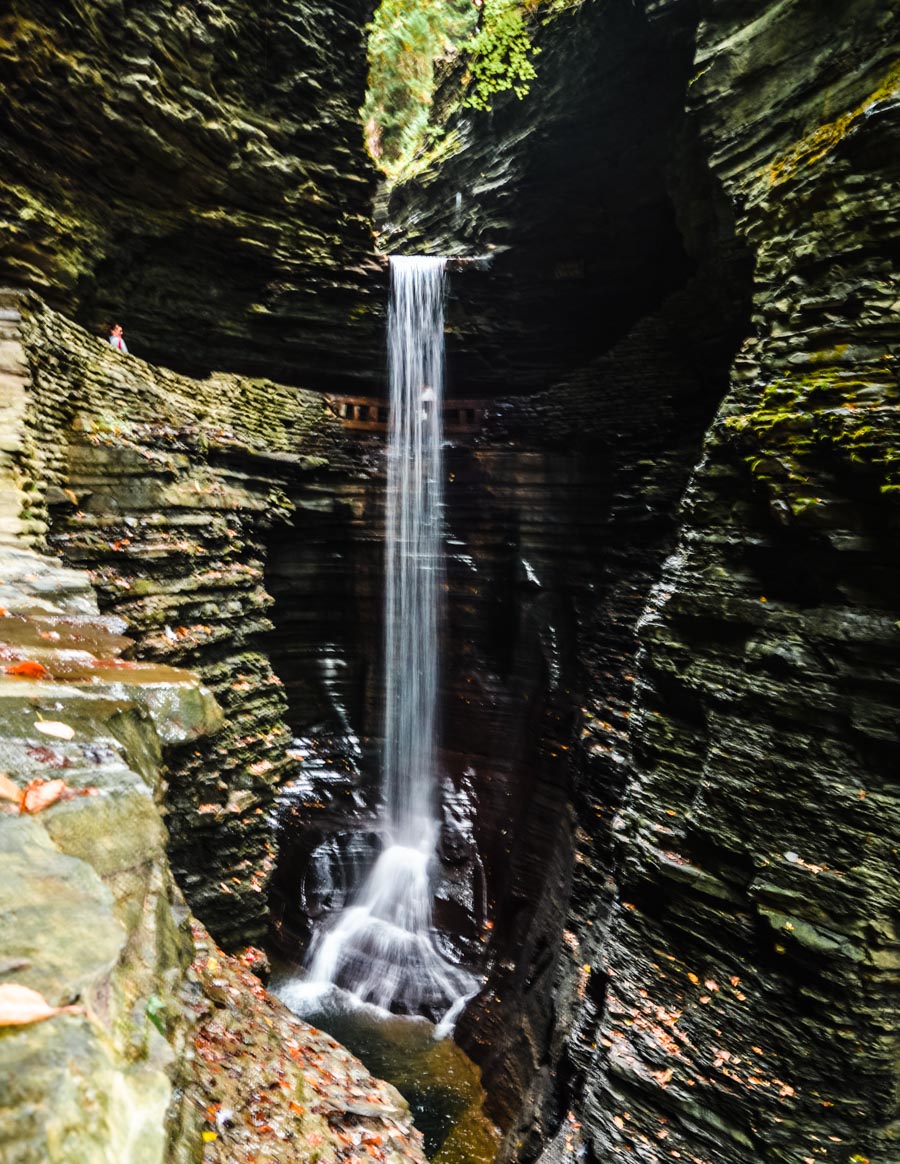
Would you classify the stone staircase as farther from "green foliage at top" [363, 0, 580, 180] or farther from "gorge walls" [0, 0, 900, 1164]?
"green foliage at top" [363, 0, 580, 180]

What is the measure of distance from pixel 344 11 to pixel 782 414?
11.8m

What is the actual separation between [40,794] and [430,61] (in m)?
20.9

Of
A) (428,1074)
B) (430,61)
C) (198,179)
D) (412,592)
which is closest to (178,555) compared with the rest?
(412,592)

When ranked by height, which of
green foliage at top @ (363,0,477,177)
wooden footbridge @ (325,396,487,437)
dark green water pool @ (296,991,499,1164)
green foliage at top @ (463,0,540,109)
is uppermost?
green foliage at top @ (363,0,477,177)

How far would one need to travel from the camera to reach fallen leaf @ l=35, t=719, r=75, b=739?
7.22ft

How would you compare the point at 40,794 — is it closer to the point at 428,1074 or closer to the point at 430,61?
the point at 428,1074

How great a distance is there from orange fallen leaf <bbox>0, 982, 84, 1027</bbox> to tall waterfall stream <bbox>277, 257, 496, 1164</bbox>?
8428 mm

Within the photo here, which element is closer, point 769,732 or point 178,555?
point 769,732

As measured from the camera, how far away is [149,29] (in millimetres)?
9094

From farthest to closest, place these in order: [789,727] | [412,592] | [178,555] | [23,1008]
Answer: [412,592] → [178,555] → [789,727] → [23,1008]

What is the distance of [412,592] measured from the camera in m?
13.8

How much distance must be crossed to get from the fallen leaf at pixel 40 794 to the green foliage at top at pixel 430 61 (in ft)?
45.3

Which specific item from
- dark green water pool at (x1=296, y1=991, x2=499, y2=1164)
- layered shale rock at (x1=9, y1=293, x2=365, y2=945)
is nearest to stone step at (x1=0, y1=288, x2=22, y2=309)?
layered shale rock at (x1=9, y1=293, x2=365, y2=945)

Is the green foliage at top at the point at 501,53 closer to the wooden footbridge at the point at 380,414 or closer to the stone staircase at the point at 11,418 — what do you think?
the wooden footbridge at the point at 380,414
